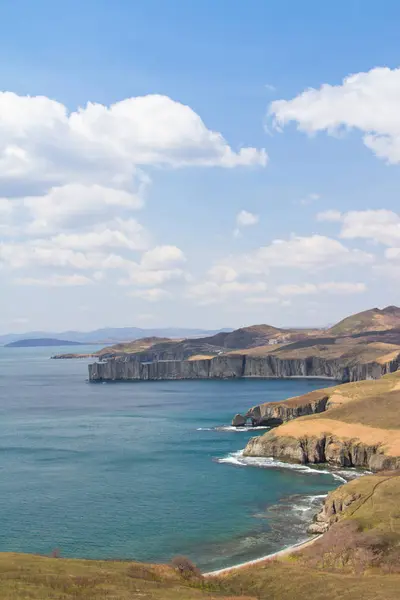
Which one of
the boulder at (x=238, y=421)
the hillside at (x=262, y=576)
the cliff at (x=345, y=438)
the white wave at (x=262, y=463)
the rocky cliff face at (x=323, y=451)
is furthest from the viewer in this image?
the boulder at (x=238, y=421)

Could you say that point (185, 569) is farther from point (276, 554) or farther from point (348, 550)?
point (348, 550)

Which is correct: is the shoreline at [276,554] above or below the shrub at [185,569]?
below

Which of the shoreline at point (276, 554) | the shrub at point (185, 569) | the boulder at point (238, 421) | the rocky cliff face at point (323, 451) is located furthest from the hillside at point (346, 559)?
the boulder at point (238, 421)

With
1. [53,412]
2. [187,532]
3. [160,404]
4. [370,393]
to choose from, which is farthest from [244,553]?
[160,404]

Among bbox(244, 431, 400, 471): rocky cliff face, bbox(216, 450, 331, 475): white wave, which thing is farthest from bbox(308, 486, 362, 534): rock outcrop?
bbox(216, 450, 331, 475): white wave

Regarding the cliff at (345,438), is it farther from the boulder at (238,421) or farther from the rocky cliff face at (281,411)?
the boulder at (238,421)

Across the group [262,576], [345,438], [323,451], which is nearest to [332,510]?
[262,576]
